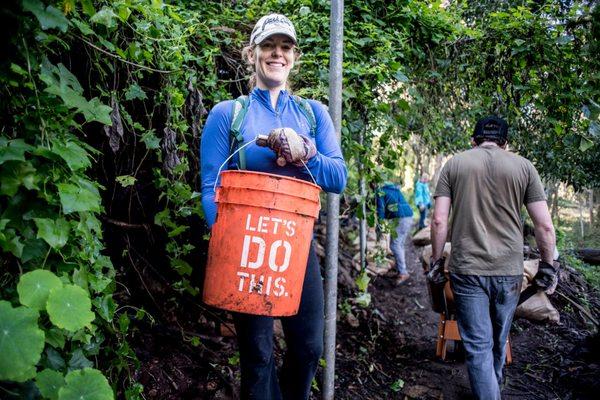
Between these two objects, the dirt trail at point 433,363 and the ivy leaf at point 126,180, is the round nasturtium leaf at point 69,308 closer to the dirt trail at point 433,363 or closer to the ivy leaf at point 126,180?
the ivy leaf at point 126,180

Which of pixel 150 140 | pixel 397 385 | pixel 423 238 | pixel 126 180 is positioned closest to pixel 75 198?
pixel 126 180

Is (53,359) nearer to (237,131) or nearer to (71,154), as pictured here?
(71,154)

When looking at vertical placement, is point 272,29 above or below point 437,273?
above

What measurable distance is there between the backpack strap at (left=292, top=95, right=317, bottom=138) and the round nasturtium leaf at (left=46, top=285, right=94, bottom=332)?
3.95 ft

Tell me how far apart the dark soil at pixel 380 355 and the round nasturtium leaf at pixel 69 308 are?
4.48ft

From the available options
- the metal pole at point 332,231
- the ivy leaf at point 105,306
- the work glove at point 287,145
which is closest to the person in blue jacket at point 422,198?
the metal pole at point 332,231

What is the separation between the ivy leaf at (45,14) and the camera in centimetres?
101

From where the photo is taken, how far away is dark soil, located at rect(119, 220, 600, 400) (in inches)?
106

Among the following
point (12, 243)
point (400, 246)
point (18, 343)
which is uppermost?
point (400, 246)

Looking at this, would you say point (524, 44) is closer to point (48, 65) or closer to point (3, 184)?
point (48, 65)

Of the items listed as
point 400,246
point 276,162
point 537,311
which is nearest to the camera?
point 276,162

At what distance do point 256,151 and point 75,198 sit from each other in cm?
78

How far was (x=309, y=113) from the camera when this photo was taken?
2064 millimetres

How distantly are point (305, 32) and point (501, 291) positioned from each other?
2131 mm
